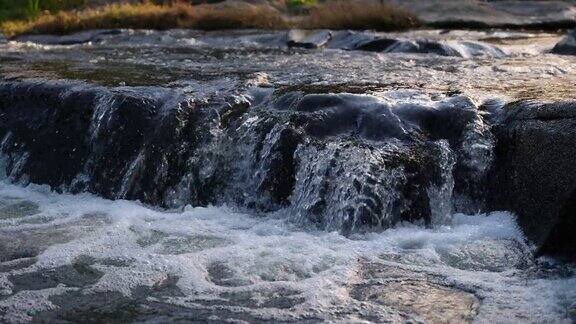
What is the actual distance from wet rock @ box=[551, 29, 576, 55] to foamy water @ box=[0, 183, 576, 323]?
20.4 feet

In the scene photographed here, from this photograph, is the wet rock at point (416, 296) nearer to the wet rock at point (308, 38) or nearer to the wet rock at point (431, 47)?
the wet rock at point (431, 47)

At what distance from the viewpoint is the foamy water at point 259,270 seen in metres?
4.47

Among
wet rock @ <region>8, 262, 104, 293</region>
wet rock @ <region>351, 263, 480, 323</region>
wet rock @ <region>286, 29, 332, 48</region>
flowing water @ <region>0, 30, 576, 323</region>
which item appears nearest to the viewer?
wet rock @ <region>351, 263, 480, 323</region>

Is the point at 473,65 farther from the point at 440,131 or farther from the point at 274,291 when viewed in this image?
the point at 274,291

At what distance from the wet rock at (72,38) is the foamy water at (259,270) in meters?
9.87

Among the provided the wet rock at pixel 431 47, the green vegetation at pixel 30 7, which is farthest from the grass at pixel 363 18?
the green vegetation at pixel 30 7

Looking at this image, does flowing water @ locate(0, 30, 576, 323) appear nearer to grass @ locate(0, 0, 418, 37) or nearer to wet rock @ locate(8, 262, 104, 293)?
wet rock @ locate(8, 262, 104, 293)

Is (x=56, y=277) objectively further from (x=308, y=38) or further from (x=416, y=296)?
(x=308, y=38)

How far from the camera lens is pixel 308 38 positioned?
14031mm

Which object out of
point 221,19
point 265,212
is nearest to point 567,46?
point 265,212

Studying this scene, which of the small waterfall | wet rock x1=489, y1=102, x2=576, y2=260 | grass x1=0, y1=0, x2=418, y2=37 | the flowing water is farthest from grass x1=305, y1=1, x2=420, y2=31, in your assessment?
the small waterfall

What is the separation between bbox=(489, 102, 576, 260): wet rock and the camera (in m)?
5.19

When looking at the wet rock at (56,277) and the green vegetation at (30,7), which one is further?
the green vegetation at (30,7)

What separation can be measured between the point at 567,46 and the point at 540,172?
645 centimetres
